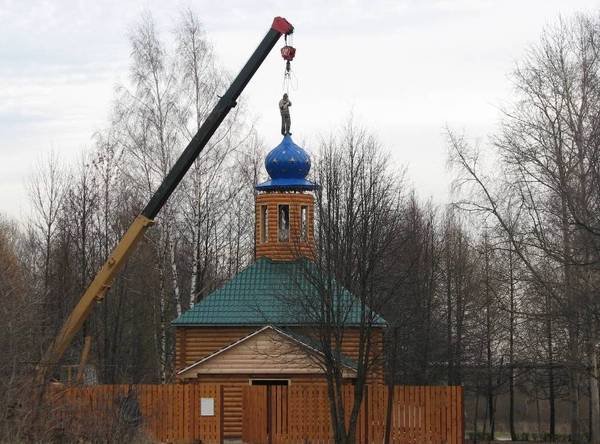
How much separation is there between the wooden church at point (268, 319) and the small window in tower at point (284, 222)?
0.03 m

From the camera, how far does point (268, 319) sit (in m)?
29.0

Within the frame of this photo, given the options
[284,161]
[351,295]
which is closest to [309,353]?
[351,295]

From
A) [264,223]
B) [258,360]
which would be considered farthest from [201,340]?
[264,223]

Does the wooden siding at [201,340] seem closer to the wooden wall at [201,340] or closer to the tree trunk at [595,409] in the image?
the wooden wall at [201,340]

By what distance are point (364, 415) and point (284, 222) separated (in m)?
8.62

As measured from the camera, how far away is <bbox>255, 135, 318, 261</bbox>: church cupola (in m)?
31.5

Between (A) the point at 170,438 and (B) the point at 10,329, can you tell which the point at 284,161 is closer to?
(A) the point at 170,438

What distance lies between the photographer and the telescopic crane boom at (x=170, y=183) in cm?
2294

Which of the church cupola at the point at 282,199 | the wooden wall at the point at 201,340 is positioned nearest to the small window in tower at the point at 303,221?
the church cupola at the point at 282,199

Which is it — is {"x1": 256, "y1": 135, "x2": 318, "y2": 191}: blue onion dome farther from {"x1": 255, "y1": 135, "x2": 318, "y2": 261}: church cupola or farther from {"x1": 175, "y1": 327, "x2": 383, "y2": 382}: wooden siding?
{"x1": 175, "y1": 327, "x2": 383, "y2": 382}: wooden siding

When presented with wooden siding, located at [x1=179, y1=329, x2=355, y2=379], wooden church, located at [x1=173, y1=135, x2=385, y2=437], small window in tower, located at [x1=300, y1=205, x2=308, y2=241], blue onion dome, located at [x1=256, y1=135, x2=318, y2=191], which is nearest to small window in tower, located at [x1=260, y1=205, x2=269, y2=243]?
wooden church, located at [x1=173, y1=135, x2=385, y2=437]

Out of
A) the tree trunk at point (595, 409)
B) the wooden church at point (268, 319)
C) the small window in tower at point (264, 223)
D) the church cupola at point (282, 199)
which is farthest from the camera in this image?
the small window in tower at point (264, 223)

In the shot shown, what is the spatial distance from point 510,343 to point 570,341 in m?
10.7

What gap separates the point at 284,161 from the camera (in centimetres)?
3155
